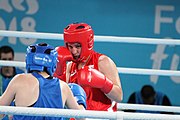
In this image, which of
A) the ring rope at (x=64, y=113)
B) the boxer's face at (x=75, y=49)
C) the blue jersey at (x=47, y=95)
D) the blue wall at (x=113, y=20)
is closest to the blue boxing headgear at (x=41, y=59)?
the blue jersey at (x=47, y=95)

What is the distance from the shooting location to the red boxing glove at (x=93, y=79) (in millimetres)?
2232

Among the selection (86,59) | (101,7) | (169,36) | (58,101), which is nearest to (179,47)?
(169,36)

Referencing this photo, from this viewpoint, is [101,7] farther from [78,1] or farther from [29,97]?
[29,97]

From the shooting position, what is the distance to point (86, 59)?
243 cm

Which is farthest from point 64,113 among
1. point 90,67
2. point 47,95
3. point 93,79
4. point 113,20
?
point 113,20

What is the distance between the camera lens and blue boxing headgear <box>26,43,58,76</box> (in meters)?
1.87

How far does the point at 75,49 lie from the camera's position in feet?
7.79

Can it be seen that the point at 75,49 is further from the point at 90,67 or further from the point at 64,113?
the point at 64,113

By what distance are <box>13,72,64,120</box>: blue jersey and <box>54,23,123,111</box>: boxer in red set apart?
41 centimetres

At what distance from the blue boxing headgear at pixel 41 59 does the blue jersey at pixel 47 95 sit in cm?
3

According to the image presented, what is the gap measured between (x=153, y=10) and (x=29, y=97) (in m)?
3.06

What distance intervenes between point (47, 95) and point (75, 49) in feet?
1.86

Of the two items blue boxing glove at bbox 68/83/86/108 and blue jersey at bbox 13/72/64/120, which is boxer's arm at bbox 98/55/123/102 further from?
blue jersey at bbox 13/72/64/120

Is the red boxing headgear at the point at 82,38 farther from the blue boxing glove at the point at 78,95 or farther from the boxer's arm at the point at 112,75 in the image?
the blue boxing glove at the point at 78,95
